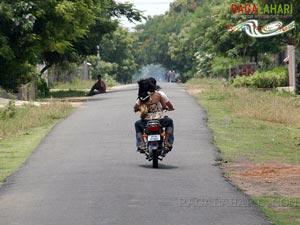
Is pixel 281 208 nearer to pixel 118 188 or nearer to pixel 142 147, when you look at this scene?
pixel 118 188

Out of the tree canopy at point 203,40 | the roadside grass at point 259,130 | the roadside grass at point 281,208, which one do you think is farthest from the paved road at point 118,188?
the tree canopy at point 203,40

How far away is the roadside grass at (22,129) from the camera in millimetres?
19312

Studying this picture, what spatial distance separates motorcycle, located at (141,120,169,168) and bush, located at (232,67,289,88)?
3202 cm

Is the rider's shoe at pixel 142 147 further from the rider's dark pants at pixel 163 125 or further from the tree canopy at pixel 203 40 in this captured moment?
the tree canopy at pixel 203 40

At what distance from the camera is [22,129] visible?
2748 centimetres

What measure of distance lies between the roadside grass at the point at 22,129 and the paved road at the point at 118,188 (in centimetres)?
38

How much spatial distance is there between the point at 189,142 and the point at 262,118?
797cm

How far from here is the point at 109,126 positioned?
2709cm

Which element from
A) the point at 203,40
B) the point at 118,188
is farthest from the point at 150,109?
the point at 203,40

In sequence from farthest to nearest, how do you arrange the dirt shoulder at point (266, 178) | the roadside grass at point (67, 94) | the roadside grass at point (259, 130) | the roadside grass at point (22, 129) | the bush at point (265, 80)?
the roadside grass at point (67, 94)
the bush at point (265, 80)
the roadside grass at point (22, 129)
the roadside grass at point (259, 130)
the dirt shoulder at point (266, 178)

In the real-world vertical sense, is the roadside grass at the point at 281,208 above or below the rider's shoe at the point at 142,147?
below

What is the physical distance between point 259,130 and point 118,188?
13153mm

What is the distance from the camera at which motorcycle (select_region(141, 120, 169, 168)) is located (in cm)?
1729

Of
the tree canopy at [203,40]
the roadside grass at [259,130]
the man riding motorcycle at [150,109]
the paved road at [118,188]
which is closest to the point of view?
the paved road at [118,188]
